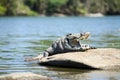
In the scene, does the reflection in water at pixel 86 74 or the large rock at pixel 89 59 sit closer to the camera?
the reflection in water at pixel 86 74

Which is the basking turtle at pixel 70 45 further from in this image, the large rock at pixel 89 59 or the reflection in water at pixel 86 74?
the reflection in water at pixel 86 74

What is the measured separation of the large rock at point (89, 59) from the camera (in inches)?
756

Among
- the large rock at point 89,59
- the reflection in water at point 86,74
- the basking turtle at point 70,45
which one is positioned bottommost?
the reflection in water at point 86,74

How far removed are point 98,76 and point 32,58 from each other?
6.38 metres

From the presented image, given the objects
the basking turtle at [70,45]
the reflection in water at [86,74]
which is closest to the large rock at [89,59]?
the reflection in water at [86,74]

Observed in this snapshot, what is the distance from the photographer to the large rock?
19.2 metres

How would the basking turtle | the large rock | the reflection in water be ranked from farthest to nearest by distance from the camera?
the basking turtle, the large rock, the reflection in water

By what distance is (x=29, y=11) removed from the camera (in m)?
184

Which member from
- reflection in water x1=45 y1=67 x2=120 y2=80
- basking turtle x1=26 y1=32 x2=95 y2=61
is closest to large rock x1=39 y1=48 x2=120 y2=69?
reflection in water x1=45 y1=67 x2=120 y2=80

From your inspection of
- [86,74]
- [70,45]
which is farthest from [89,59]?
[70,45]

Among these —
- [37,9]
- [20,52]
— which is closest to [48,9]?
[37,9]

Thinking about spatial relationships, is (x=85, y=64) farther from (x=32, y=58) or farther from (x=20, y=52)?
(x=20, y=52)

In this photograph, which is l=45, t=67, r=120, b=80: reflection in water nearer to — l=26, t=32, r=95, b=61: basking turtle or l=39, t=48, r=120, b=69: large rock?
l=39, t=48, r=120, b=69: large rock

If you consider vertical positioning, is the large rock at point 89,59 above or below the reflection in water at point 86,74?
above
